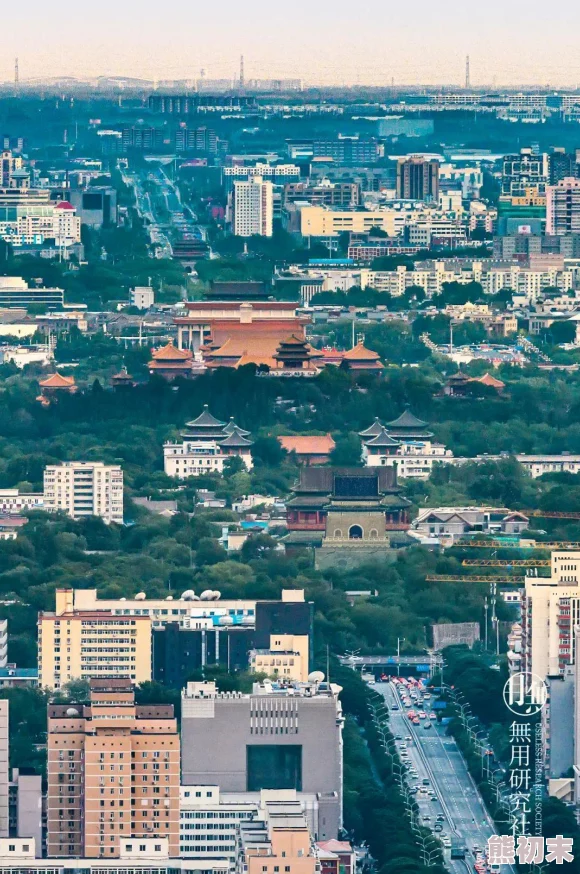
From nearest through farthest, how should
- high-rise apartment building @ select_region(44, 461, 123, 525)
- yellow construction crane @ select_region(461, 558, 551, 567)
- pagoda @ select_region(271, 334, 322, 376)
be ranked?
yellow construction crane @ select_region(461, 558, 551, 567) < high-rise apartment building @ select_region(44, 461, 123, 525) < pagoda @ select_region(271, 334, 322, 376)

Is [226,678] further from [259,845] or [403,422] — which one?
[403,422]

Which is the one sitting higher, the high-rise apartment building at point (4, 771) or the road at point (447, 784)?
the high-rise apartment building at point (4, 771)

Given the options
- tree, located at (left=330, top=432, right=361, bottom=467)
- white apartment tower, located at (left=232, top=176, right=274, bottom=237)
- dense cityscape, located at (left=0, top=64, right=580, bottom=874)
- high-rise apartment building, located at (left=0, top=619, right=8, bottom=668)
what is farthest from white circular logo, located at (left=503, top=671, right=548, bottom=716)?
white apartment tower, located at (left=232, top=176, right=274, bottom=237)

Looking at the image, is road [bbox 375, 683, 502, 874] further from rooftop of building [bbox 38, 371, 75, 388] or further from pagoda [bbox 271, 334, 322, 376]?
pagoda [bbox 271, 334, 322, 376]

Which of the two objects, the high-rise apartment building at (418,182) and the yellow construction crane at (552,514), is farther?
the high-rise apartment building at (418,182)

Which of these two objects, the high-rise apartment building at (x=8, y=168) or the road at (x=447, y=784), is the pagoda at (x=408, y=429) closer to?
the road at (x=447, y=784)

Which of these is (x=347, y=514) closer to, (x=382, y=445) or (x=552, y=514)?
(x=552, y=514)

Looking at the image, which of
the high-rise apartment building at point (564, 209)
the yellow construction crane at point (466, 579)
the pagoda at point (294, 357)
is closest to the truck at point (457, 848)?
the yellow construction crane at point (466, 579)

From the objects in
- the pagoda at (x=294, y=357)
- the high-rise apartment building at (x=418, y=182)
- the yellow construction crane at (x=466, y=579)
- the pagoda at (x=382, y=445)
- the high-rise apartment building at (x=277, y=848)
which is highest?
the high-rise apartment building at (x=277, y=848)
